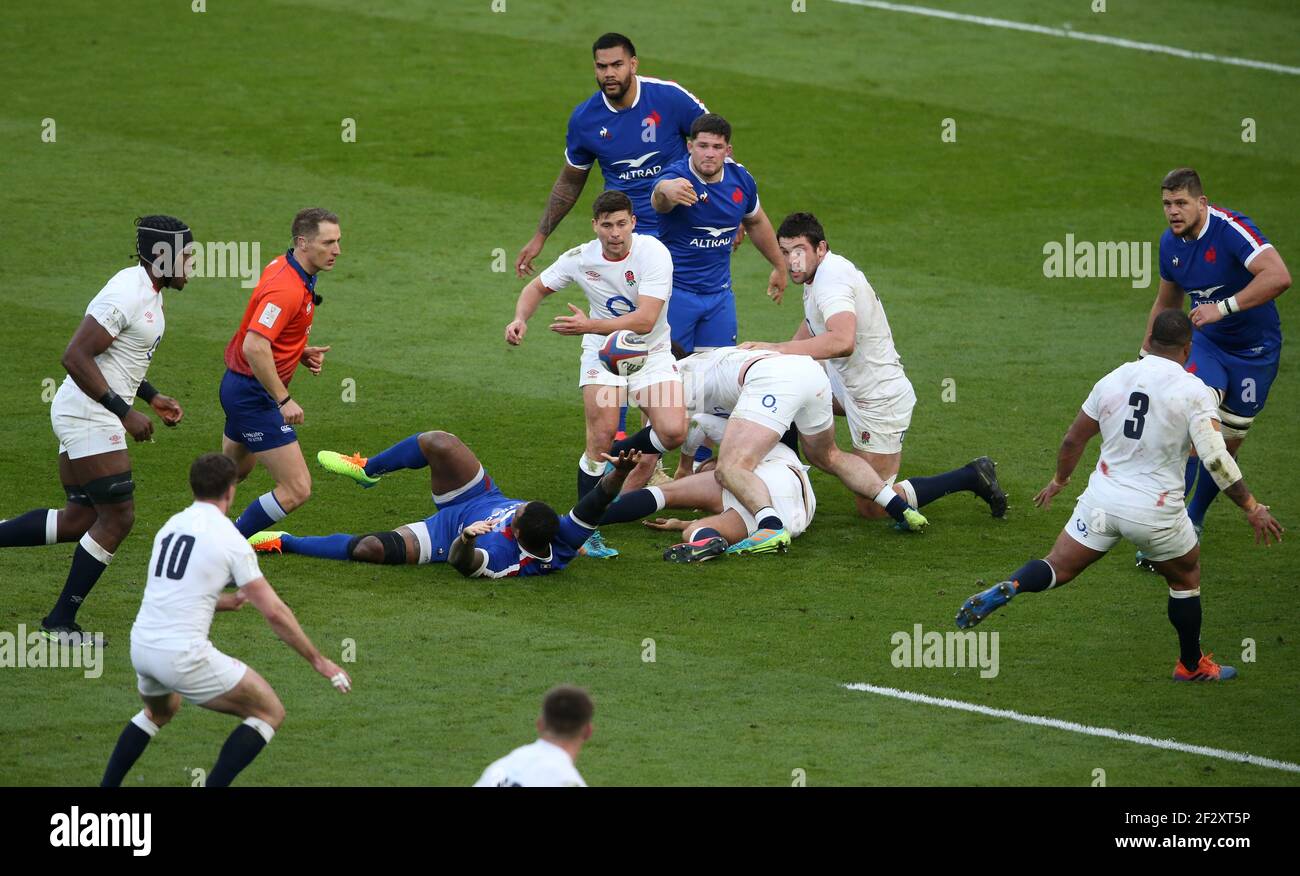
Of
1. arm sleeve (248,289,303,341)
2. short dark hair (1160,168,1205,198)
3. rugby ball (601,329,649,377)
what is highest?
short dark hair (1160,168,1205,198)

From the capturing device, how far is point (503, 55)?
846 inches

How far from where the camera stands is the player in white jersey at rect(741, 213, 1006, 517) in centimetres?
1112

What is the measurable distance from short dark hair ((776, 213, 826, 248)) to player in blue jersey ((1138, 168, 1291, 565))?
217cm

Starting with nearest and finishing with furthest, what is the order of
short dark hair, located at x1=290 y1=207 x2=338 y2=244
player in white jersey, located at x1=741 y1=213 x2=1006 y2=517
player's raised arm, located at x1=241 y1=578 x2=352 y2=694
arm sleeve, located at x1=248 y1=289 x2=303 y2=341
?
player's raised arm, located at x1=241 y1=578 x2=352 y2=694 < arm sleeve, located at x1=248 y1=289 x2=303 y2=341 < short dark hair, located at x1=290 y1=207 x2=338 y2=244 < player in white jersey, located at x1=741 y1=213 x2=1006 y2=517

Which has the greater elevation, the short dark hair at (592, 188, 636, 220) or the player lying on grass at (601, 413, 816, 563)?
the short dark hair at (592, 188, 636, 220)

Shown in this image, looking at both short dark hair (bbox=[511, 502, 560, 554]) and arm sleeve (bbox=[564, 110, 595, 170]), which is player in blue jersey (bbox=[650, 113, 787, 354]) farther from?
short dark hair (bbox=[511, 502, 560, 554])

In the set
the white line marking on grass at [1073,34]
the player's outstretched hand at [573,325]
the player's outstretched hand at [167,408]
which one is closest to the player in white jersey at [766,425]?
the player's outstretched hand at [573,325]

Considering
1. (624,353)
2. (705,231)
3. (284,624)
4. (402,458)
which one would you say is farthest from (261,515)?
(705,231)

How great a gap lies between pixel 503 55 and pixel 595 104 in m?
9.28

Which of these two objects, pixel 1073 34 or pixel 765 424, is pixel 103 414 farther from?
pixel 1073 34

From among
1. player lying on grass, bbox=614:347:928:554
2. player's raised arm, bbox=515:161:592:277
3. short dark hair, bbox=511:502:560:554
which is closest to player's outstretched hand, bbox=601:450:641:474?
short dark hair, bbox=511:502:560:554

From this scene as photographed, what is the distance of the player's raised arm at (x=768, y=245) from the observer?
12.3 m

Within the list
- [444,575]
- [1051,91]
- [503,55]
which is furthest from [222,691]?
[1051,91]

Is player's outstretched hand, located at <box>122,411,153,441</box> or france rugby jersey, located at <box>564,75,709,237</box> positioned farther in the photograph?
france rugby jersey, located at <box>564,75,709,237</box>
